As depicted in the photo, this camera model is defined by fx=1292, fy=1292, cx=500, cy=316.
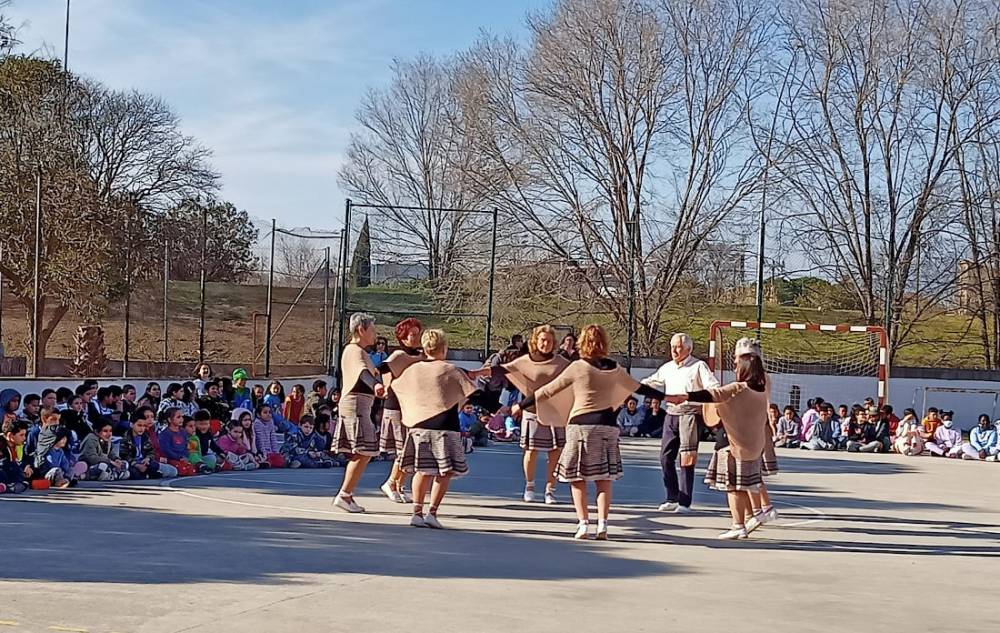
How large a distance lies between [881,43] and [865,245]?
577 cm

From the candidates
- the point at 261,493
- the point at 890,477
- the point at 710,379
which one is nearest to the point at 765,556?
the point at 710,379

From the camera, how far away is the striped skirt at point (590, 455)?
1014 centimetres

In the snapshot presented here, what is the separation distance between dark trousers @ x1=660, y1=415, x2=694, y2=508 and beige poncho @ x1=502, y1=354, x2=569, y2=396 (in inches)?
47.8

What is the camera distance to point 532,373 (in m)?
11.4

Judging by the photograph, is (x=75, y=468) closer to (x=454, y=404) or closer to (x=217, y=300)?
(x=454, y=404)

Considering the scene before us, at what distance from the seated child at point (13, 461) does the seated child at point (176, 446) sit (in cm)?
206

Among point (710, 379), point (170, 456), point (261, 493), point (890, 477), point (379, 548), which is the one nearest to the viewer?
point (379, 548)

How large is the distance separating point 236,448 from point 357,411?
17.2ft

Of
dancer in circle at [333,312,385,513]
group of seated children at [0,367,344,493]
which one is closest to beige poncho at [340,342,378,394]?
dancer in circle at [333,312,385,513]

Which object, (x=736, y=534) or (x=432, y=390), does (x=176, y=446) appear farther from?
(x=736, y=534)

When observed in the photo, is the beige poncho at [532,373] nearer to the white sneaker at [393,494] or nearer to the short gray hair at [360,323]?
the short gray hair at [360,323]

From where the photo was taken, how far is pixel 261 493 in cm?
1298

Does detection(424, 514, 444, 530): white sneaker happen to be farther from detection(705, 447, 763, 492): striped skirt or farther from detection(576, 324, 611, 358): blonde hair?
detection(705, 447, 763, 492): striped skirt

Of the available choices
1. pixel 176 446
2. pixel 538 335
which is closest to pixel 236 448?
pixel 176 446
